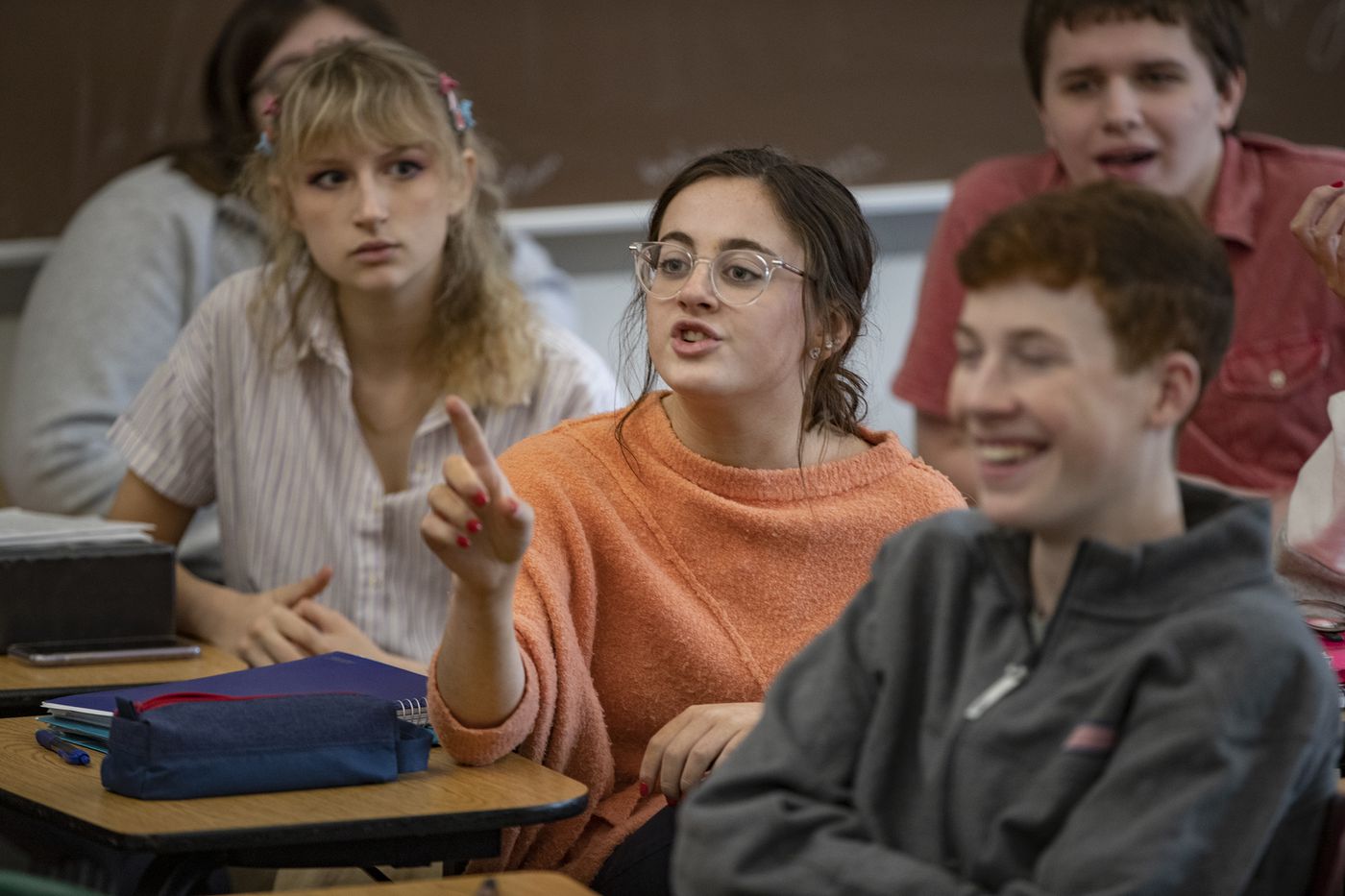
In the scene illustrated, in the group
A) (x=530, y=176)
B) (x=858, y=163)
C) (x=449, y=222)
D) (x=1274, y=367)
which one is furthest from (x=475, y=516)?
(x=858, y=163)

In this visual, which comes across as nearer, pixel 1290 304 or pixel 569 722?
pixel 569 722

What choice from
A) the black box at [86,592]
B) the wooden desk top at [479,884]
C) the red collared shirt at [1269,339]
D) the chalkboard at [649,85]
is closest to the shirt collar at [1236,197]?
the red collared shirt at [1269,339]

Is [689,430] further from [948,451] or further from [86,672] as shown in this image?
[948,451]

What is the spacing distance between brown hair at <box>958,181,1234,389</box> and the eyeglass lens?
692 millimetres

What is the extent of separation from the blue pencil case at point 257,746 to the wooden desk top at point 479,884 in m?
0.29

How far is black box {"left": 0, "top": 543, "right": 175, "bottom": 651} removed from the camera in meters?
2.39

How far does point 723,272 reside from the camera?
1.98m

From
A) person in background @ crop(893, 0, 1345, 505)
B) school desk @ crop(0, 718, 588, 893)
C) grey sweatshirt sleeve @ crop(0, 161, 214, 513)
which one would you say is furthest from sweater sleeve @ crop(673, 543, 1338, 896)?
grey sweatshirt sleeve @ crop(0, 161, 214, 513)

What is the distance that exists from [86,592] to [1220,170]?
203 centimetres

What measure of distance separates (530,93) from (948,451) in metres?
1.41

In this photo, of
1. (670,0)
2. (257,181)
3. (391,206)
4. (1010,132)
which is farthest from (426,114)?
(1010,132)

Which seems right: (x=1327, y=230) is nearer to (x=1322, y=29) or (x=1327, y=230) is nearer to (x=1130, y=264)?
(x=1130, y=264)

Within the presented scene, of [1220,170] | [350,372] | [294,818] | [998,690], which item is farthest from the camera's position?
[1220,170]

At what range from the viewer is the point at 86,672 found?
7.42 ft
